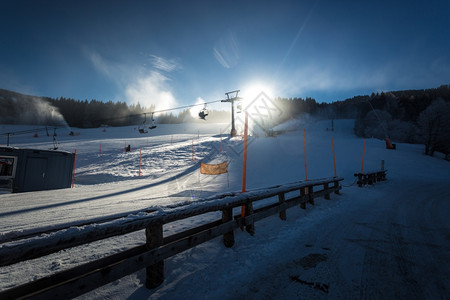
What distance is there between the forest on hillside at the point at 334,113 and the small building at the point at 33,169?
94.6ft

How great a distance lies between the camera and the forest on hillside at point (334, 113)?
2983 centimetres

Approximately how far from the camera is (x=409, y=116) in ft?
220

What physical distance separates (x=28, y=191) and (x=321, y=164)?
22.7 m

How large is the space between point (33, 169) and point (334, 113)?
115227mm

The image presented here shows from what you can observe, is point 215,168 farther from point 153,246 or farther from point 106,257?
point 106,257

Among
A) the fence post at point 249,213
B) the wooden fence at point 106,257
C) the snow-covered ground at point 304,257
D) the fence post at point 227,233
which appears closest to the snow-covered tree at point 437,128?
the snow-covered ground at point 304,257

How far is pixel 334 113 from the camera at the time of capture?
9906 centimetres

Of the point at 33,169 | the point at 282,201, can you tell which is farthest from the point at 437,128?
the point at 33,169

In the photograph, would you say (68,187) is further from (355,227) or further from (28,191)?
(355,227)

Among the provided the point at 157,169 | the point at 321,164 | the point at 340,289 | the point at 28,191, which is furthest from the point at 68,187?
the point at 321,164

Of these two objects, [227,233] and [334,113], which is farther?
[334,113]

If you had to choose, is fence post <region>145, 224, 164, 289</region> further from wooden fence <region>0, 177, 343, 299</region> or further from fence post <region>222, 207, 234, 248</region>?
fence post <region>222, 207, 234, 248</region>

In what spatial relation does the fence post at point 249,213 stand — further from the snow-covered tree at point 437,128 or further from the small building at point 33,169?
the snow-covered tree at point 437,128

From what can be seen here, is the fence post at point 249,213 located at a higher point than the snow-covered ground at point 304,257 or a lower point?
higher
